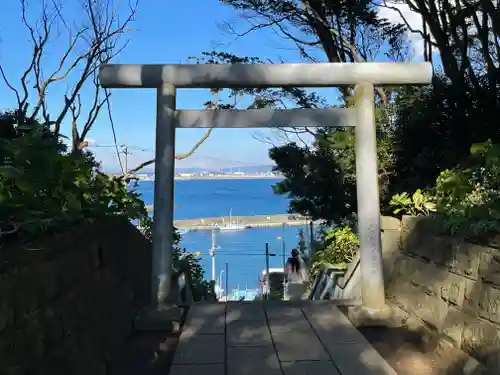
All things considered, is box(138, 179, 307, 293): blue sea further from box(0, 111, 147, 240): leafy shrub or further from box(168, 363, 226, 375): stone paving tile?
box(168, 363, 226, 375): stone paving tile

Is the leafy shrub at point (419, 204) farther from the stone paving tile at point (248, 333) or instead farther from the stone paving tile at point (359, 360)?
the stone paving tile at point (248, 333)

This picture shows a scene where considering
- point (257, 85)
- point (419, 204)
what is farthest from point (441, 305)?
point (257, 85)

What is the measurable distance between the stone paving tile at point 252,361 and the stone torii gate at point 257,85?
3.44ft

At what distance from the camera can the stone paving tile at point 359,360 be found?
277 cm

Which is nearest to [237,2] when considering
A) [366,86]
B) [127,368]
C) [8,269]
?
[366,86]

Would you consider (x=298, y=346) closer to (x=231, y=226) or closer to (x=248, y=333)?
(x=248, y=333)

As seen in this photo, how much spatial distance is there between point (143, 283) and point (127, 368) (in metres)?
1.83

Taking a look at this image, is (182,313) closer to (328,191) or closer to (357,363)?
(357,363)

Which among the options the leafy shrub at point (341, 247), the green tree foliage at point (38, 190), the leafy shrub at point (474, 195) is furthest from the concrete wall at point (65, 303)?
the leafy shrub at point (341, 247)

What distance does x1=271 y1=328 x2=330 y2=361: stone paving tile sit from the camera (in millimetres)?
3021

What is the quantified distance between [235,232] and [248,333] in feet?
95.9

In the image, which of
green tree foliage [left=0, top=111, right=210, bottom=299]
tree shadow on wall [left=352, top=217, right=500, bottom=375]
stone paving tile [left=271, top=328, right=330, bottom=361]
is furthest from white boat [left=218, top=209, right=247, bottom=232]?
green tree foliage [left=0, top=111, right=210, bottom=299]

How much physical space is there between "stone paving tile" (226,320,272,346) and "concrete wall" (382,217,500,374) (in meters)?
1.12

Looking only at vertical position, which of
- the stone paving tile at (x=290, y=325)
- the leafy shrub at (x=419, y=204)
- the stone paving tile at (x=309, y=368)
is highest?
the leafy shrub at (x=419, y=204)
